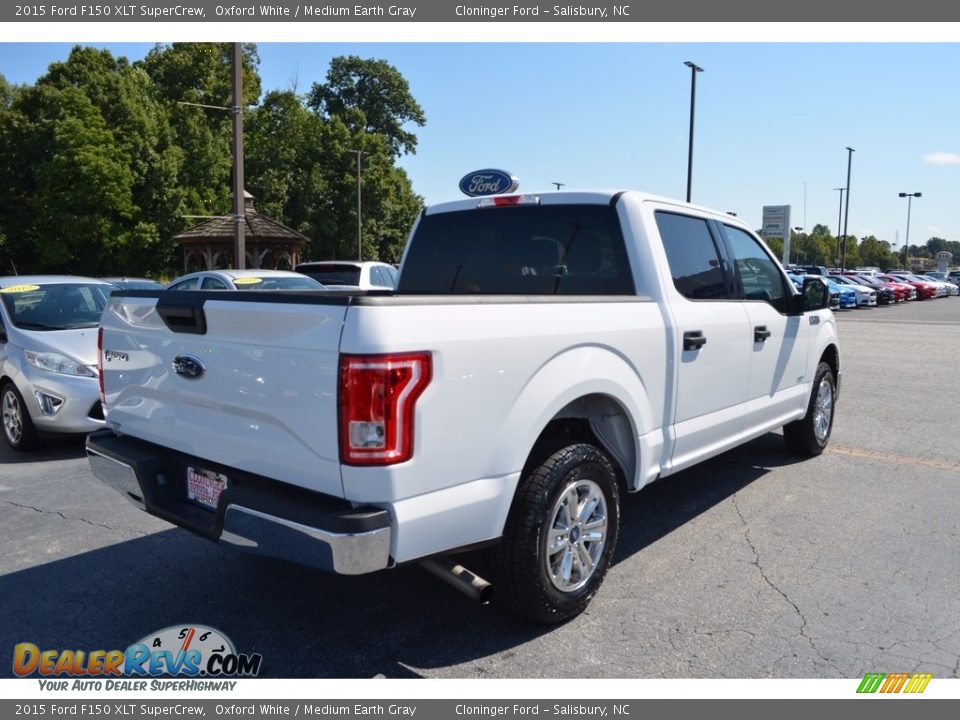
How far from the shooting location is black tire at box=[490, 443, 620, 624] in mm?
3223

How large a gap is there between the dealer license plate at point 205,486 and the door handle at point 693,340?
2.48 m

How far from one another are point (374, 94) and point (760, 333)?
209 feet

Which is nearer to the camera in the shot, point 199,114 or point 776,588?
point 776,588

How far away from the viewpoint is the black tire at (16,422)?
6836 mm

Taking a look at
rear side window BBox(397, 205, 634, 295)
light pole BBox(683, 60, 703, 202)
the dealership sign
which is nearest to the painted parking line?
rear side window BBox(397, 205, 634, 295)

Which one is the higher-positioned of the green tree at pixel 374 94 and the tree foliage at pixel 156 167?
the green tree at pixel 374 94

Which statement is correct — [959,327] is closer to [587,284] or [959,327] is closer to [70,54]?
[587,284]

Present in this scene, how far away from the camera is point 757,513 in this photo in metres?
5.14

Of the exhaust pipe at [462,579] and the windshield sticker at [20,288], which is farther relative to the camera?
the windshield sticker at [20,288]

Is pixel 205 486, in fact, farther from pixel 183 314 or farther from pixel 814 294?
pixel 814 294

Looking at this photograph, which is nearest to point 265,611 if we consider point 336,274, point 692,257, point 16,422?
point 692,257

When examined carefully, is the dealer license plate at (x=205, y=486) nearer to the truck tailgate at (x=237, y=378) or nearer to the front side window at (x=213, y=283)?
the truck tailgate at (x=237, y=378)

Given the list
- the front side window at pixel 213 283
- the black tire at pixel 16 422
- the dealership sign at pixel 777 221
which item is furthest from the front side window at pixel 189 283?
the dealership sign at pixel 777 221

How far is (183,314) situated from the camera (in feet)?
10.7
